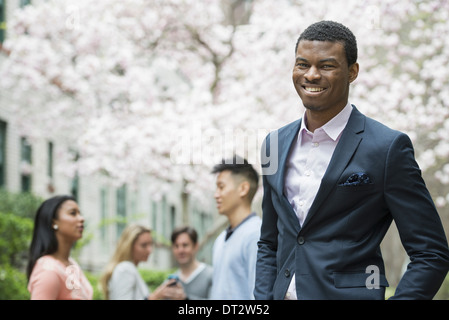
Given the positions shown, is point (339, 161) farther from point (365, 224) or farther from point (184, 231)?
point (184, 231)

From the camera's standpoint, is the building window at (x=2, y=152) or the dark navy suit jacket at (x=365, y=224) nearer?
the dark navy suit jacket at (x=365, y=224)

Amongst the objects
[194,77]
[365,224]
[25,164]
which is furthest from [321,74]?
[25,164]

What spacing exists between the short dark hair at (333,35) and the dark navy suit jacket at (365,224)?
31 centimetres

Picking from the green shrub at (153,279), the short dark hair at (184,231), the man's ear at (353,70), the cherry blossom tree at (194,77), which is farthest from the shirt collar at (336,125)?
the green shrub at (153,279)

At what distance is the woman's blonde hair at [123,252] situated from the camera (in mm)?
7969

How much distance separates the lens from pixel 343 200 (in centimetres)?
297

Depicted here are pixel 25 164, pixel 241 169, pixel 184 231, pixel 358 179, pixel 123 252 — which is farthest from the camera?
pixel 25 164

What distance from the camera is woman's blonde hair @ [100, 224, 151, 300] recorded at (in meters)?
7.97

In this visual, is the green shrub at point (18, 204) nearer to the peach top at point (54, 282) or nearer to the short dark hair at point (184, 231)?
the short dark hair at point (184, 231)

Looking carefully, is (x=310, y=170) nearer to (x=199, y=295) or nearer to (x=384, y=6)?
(x=199, y=295)

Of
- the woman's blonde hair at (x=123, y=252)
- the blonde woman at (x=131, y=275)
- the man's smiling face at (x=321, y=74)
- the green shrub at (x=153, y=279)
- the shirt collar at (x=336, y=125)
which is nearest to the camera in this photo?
the man's smiling face at (x=321, y=74)

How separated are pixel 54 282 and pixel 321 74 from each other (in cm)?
319

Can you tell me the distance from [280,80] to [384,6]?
2.66 m
